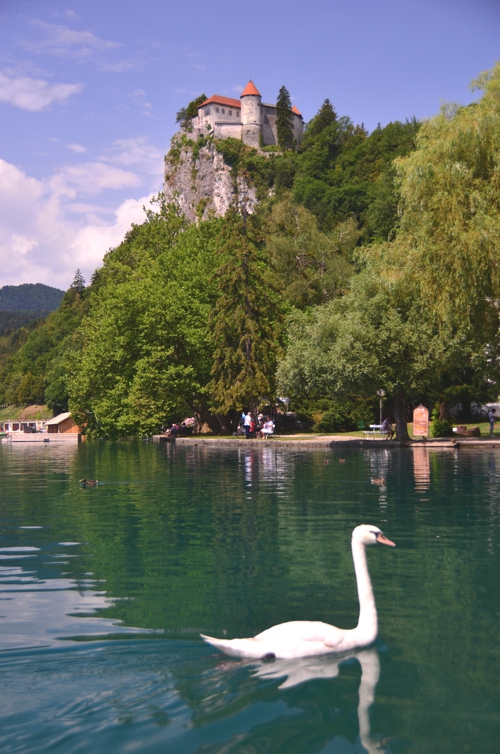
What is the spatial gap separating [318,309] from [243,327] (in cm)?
980

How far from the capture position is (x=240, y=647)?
7.17 m

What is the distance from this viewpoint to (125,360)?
2312 inches

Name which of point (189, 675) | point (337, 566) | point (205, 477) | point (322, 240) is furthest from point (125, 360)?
point (189, 675)

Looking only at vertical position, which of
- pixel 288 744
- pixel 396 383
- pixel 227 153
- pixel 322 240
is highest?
pixel 227 153

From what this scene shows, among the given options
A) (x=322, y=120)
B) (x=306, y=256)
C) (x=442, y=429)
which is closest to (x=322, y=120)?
(x=322, y=120)

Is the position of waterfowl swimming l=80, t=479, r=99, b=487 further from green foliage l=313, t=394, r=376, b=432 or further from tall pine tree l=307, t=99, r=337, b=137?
tall pine tree l=307, t=99, r=337, b=137

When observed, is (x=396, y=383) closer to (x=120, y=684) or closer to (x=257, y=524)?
(x=257, y=524)

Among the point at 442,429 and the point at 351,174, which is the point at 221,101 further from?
the point at 442,429

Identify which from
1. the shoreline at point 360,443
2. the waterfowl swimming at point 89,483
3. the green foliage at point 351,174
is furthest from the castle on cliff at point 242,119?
the waterfowl swimming at point 89,483

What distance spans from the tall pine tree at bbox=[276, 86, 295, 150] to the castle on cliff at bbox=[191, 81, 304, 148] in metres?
3.21

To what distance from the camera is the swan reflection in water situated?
6730 millimetres

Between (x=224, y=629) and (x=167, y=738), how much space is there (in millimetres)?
2760

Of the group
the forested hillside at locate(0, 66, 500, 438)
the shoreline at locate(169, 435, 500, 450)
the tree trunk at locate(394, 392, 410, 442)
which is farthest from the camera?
the tree trunk at locate(394, 392, 410, 442)

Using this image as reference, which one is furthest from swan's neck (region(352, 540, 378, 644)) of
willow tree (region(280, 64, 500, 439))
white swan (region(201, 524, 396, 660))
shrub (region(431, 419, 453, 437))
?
shrub (region(431, 419, 453, 437))
